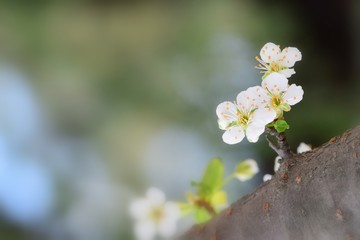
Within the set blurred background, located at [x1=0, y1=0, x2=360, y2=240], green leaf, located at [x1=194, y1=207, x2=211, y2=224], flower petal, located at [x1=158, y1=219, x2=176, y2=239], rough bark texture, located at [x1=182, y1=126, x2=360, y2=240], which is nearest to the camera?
rough bark texture, located at [x1=182, y1=126, x2=360, y2=240]

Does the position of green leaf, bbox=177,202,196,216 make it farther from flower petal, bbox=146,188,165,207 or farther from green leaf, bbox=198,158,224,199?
flower petal, bbox=146,188,165,207

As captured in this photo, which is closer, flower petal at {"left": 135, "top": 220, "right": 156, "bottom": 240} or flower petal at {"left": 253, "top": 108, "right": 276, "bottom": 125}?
flower petal at {"left": 253, "top": 108, "right": 276, "bottom": 125}

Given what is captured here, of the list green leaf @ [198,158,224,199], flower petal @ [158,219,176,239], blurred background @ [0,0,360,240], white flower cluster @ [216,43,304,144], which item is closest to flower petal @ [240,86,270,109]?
white flower cluster @ [216,43,304,144]

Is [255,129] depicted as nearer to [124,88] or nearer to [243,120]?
[243,120]

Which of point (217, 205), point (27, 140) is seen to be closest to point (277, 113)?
point (217, 205)

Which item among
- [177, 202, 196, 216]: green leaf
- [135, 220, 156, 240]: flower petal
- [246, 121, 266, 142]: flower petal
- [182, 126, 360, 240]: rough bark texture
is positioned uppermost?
[135, 220, 156, 240]: flower petal

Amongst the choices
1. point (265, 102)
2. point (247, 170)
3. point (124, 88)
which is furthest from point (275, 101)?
point (124, 88)

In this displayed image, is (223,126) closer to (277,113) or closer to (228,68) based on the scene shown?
(277,113)
